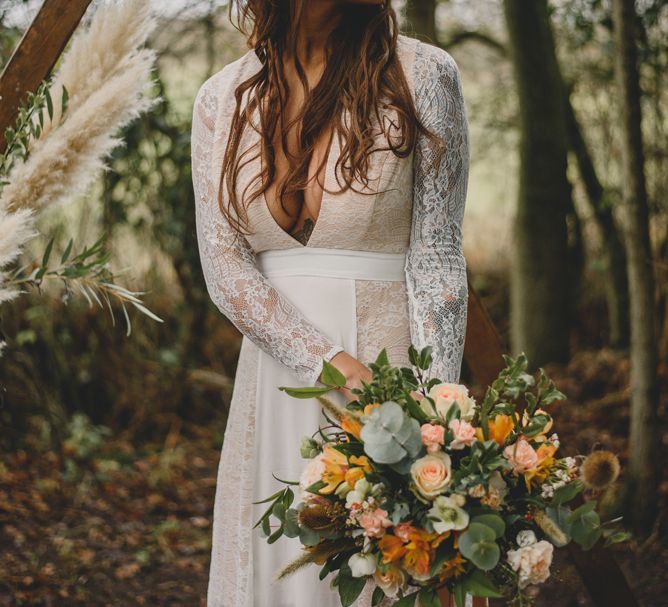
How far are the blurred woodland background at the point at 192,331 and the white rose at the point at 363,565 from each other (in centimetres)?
258

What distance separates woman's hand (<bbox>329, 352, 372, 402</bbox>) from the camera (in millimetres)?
1665

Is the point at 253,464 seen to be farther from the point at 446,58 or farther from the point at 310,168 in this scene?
the point at 446,58

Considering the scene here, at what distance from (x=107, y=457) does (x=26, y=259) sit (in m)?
1.24

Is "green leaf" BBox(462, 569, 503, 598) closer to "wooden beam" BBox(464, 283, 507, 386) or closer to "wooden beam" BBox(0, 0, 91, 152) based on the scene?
"wooden beam" BBox(464, 283, 507, 386)

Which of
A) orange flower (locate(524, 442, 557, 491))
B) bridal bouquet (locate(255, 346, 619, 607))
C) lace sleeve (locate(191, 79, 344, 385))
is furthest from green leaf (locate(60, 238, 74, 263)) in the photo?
orange flower (locate(524, 442, 557, 491))

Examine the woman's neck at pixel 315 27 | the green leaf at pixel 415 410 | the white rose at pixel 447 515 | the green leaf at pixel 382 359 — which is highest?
the woman's neck at pixel 315 27

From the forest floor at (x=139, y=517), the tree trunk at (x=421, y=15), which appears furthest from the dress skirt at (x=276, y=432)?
the tree trunk at (x=421, y=15)

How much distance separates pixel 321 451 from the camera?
4.64 feet

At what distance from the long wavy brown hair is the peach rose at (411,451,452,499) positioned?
2.11 ft

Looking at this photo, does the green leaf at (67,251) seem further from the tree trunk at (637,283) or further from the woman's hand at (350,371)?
the tree trunk at (637,283)

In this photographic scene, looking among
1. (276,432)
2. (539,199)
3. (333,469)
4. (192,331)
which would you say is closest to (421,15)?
(539,199)

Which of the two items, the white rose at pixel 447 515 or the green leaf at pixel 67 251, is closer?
the white rose at pixel 447 515

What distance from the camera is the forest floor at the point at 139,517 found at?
371 centimetres

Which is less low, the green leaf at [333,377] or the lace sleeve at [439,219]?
the lace sleeve at [439,219]
